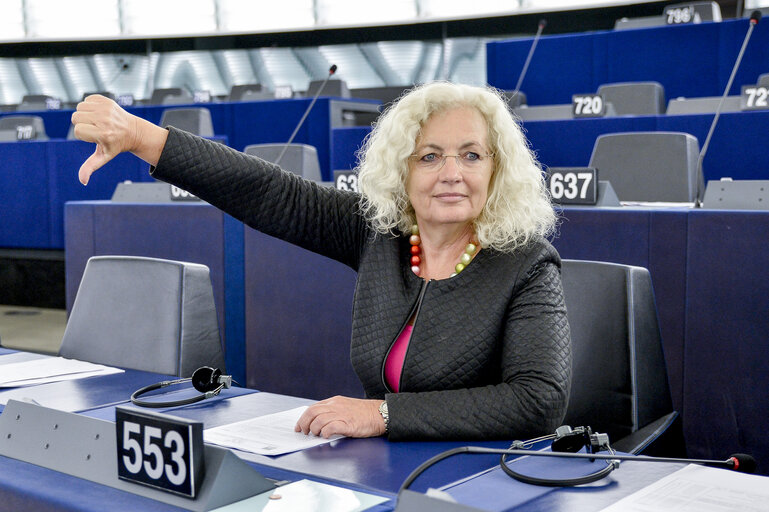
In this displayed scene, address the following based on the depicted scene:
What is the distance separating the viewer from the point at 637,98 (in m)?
5.26

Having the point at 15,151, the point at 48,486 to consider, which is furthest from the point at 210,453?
the point at 15,151

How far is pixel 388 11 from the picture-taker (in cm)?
918

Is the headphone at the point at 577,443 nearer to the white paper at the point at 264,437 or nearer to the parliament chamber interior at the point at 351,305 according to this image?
the parliament chamber interior at the point at 351,305

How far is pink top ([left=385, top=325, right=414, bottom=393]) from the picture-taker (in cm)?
126

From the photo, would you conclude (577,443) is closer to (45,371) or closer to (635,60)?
(45,371)

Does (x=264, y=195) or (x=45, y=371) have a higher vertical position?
(x=264, y=195)

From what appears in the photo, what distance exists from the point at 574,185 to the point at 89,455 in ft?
5.56

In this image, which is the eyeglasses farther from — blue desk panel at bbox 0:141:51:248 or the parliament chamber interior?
blue desk panel at bbox 0:141:51:248

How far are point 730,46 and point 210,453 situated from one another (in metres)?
5.98

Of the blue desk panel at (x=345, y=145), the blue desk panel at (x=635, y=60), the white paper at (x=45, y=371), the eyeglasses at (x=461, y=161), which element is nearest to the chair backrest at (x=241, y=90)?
the blue desk panel at (x=635, y=60)

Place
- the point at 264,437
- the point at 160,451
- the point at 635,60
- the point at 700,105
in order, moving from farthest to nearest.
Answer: the point at 635,60
the point at 700,105
the point at 264,437
the point at 160,451

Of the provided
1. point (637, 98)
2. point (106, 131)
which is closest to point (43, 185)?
point (637, 98)

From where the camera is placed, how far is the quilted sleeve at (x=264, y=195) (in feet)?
4.27

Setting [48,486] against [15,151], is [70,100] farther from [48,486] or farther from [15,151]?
[48,486]
